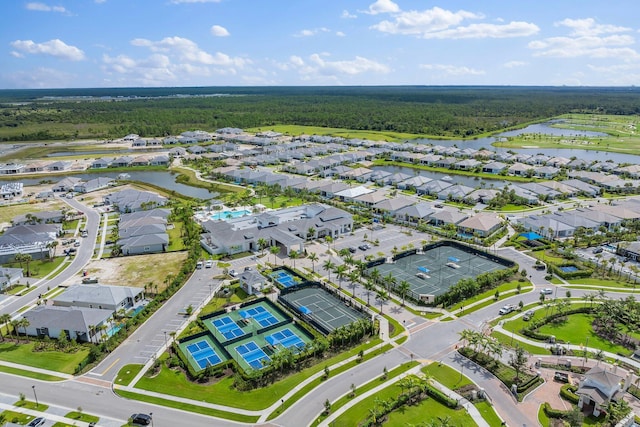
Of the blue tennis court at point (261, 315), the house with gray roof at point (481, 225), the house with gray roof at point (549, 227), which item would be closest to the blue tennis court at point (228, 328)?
the blue tennis court at point (261, 315)

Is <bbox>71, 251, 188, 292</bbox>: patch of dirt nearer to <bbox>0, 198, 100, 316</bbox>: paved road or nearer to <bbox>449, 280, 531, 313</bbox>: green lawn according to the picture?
<bbox>0, 198, 100, 316</bbox>: paved road

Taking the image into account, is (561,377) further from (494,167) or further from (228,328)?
(494,167)

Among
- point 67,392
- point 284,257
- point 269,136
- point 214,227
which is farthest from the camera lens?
point 269,136

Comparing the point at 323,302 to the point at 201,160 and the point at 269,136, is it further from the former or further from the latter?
the point at 269,136

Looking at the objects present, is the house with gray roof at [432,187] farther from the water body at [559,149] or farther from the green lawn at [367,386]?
the green lawn at [367,386]

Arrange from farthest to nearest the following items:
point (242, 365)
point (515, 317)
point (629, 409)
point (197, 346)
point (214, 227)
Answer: point (214, 227), point (515, 317), point (197, 346), point (242, 365), point (629, 409)

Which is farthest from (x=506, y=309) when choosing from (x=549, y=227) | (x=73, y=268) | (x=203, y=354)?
(x=73, y=268)

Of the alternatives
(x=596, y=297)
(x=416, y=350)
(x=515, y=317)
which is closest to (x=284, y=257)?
(x=416, y=350)

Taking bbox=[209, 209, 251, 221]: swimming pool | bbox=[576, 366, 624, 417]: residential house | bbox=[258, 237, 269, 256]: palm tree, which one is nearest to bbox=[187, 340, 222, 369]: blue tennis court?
bbox=[258, 237, 269, 256]: palm tree
